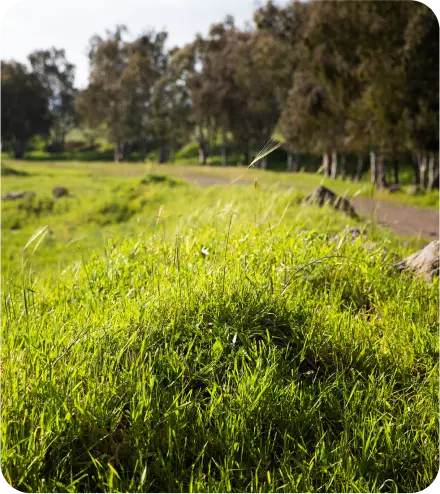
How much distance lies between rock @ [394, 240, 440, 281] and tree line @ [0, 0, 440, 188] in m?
1.60

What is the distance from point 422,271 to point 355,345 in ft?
5.28

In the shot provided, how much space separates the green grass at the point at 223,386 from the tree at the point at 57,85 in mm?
4197

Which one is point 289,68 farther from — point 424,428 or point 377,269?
point 424,428

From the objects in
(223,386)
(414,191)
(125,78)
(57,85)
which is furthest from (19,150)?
(223,386)

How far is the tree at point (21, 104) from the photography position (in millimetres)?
25784

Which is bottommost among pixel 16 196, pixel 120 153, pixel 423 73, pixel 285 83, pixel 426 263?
pixel 16 196

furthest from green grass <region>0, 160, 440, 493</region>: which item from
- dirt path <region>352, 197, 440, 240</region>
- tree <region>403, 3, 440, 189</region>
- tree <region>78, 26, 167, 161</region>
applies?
tree <region>78, 26, 167, 161</region>

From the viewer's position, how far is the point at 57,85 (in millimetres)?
25000

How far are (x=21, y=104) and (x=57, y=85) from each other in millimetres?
7636

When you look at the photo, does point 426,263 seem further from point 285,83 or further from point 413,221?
point 285,83

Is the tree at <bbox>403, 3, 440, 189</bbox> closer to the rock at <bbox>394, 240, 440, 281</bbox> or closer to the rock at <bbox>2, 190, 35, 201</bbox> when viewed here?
the rock at <bbox>394, 240, 440, 281</bbox>

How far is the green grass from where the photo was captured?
230 centimetres

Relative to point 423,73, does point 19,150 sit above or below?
below

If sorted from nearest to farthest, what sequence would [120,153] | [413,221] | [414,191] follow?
[413,221], [414,191], [120,153]
